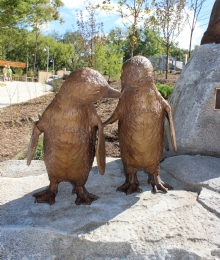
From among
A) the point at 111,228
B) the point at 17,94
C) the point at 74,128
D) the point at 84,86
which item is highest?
the point at 84,86

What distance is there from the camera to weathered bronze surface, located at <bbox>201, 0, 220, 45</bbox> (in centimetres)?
360

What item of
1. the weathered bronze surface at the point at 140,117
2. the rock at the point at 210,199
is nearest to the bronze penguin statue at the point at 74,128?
the weathered bronze surface at the point at 140,117

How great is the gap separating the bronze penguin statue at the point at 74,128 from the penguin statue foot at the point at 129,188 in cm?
36

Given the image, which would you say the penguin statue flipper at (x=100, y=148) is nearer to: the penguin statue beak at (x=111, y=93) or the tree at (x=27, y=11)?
the penguin statue beak at (x=111, y=93)

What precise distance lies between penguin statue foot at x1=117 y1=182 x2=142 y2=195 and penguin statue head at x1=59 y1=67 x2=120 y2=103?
86cm

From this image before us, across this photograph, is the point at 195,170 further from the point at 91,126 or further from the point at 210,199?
the point at 91,126

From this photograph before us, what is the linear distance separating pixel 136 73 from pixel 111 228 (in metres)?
1.10

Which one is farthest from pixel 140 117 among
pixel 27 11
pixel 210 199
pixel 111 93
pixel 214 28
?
pixel 27 11

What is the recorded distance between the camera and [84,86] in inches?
82.1

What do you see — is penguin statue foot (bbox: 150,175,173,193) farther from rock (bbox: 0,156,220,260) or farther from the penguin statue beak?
the penguin statue beak

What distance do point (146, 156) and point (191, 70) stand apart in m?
1.58

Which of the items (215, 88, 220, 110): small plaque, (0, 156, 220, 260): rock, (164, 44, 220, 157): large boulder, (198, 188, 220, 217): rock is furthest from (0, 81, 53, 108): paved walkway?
(198, 188, 220, 217): rock

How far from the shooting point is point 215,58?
133 inches

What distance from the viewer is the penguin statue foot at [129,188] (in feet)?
8.33
